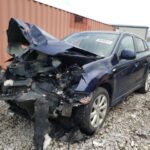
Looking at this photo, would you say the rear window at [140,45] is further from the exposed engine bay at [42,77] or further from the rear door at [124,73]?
the exposed engine bay at [42,77]

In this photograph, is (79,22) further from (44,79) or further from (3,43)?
(44,79)

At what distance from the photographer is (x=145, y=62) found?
557cm

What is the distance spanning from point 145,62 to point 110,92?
1910 millimetres

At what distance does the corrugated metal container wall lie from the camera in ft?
22.0

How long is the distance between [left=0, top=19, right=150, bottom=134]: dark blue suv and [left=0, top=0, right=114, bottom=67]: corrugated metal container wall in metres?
3.12

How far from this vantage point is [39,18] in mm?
8039

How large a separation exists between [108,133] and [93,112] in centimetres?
52

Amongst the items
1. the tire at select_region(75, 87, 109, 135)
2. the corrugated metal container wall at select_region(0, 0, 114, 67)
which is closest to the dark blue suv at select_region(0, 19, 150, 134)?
the tire at select_region(75, 87, 109, 135)

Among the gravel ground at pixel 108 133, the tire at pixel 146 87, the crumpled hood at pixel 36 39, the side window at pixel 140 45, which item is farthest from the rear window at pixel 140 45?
the crumpled hood at pixel 36 39

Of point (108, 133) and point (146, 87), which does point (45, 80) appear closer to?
point (108, 133)

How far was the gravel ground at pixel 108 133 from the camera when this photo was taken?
3441 mm

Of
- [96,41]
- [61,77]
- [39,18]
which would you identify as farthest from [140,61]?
[39,18]

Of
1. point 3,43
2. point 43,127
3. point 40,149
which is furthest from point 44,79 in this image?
point 3,43

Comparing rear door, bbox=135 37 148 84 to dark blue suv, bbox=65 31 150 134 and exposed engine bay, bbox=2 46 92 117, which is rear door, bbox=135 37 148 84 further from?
exposed engine bay, bbox=2 46 92 117
